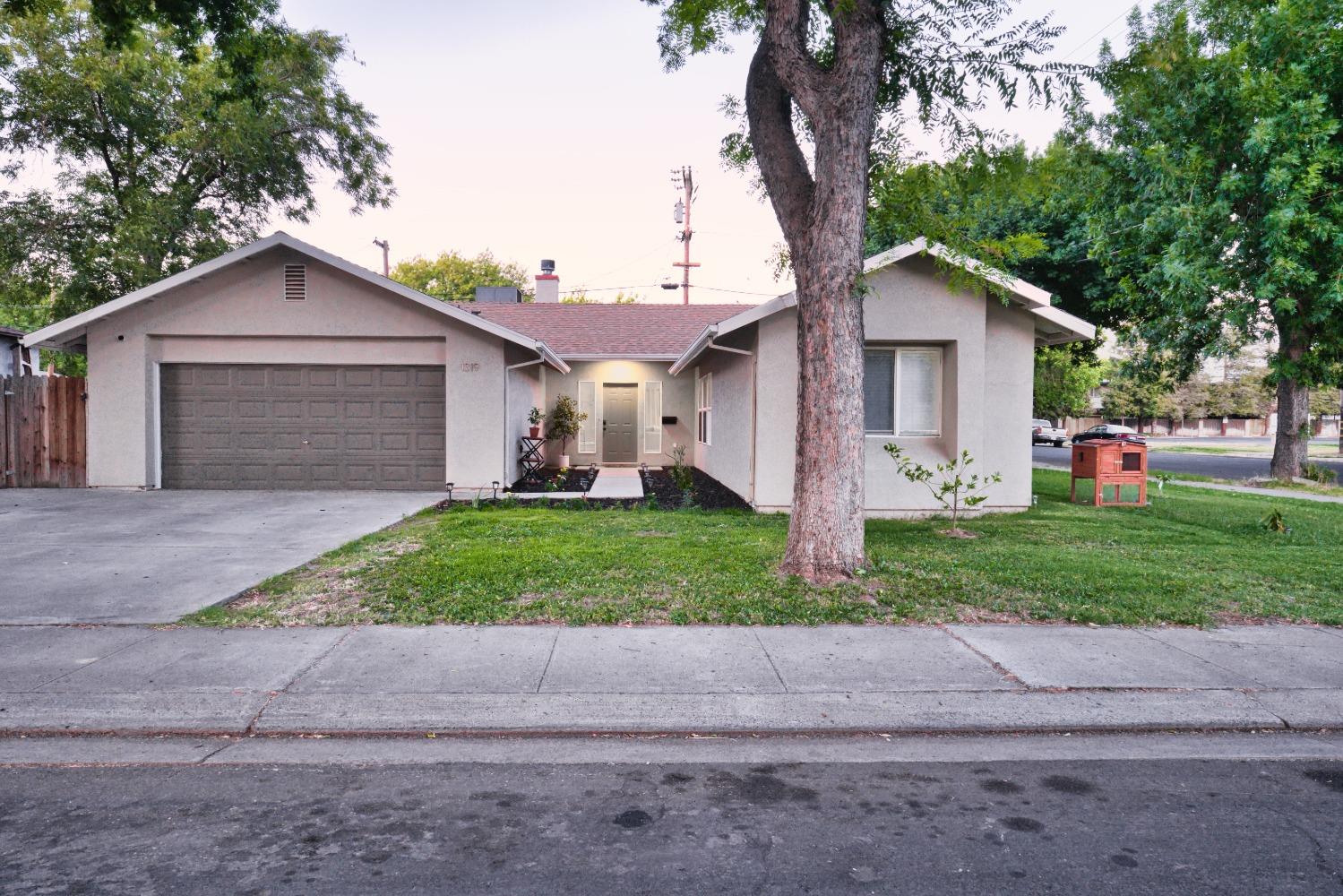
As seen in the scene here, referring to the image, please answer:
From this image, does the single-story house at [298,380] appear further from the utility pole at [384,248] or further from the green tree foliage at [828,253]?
the utility pole at [384,248]

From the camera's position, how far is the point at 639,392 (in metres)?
20.5

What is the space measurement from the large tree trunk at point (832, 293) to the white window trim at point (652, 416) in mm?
12997

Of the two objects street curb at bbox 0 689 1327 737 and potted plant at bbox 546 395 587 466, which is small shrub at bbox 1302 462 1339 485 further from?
street curb at bbox 0 689 1327 737

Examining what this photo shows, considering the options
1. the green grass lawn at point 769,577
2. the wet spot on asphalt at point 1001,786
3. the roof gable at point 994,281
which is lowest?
the wet spot on asphalt at point 1001,786

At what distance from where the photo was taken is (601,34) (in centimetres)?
1225

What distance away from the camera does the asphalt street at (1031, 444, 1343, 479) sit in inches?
903

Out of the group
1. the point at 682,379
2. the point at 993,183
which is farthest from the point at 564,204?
the point at 993,183

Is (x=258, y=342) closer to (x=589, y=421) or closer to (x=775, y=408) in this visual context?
(x=589, y=421)

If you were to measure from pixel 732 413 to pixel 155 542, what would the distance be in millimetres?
8822

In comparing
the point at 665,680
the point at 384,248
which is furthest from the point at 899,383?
the point at 384,248

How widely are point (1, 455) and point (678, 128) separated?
14.0 metres

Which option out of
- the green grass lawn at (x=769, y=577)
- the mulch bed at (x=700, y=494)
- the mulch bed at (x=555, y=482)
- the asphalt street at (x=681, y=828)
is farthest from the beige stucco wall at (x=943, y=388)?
the asphalt street at (x=681, y=828)

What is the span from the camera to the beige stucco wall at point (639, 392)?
20.3 metres

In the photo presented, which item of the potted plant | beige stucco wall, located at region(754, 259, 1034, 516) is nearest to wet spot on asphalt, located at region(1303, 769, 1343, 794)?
beige stucco wall, located at region(754, 259, 1034, 516)
